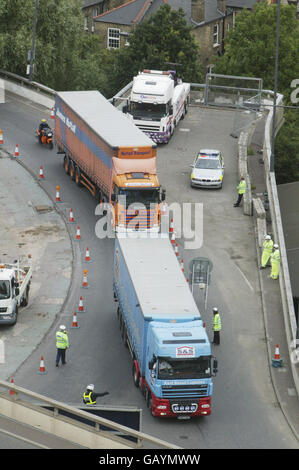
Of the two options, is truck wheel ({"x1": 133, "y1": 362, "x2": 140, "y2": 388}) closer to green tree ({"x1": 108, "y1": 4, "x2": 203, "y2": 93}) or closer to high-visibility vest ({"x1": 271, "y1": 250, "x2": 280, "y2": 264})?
high-visibility vest ({"x1": 271, "y1": 250, "x2": 280, "y2": 264})

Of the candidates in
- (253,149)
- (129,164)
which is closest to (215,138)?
(253,149)

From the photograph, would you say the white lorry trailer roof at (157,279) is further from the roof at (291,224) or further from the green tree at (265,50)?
the green tree at (265,50)

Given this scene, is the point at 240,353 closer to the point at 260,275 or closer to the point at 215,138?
the point at 260,275

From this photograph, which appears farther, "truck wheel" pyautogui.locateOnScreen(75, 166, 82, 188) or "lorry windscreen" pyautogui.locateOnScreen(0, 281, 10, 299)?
"truck wheel" pyautogui.locateOnScreen(75, 166, 82, 188)

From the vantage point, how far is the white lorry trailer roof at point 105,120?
3950 centimetres

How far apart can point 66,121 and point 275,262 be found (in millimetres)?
14297

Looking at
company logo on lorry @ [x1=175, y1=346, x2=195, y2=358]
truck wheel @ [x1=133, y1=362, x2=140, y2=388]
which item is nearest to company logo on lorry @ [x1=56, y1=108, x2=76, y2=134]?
truck wheel @ [x1=133, y1=362, x2=140, y2=388]

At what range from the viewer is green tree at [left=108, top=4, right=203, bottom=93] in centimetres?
7150

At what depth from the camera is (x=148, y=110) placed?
50.5 m

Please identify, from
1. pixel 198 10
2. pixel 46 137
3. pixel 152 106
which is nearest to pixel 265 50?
pixel 198 10

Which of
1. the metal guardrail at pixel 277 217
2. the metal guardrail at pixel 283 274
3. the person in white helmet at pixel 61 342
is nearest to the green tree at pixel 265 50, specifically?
the metal guardrail at pixel 277 217

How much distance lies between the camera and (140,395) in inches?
1114

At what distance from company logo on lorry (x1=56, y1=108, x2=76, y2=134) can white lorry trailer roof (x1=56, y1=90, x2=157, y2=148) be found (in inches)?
26.9

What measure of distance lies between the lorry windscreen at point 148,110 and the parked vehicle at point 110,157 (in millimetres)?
3560
